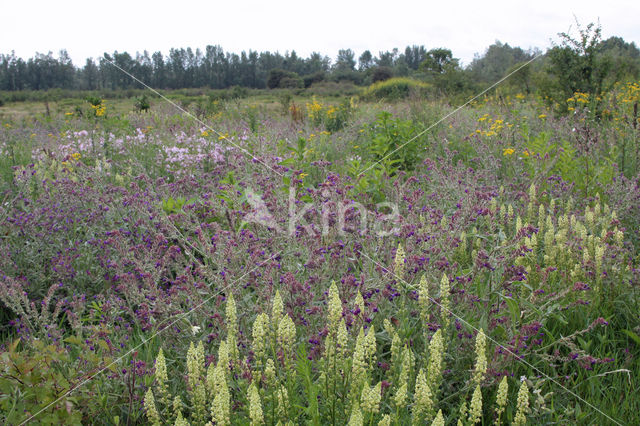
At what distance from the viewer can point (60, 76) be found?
10.3 meters

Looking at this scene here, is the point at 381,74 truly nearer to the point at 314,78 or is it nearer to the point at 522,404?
the point at 314,78

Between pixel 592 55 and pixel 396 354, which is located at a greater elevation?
pixel 592 55

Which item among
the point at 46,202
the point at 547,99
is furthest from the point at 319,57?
the point at 46,202

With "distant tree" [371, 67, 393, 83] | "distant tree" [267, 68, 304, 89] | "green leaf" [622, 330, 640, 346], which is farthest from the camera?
"distant tree" [371, 67, 393, 83]

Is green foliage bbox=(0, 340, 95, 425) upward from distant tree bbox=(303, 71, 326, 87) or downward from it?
downward

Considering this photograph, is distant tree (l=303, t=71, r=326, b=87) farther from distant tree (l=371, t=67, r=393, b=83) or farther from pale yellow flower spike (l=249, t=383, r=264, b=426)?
pale yellow flower spike (l=249, t=383, r=264, b=426)

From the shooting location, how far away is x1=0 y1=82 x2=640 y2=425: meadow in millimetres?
1892

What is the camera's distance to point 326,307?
2.73 metres

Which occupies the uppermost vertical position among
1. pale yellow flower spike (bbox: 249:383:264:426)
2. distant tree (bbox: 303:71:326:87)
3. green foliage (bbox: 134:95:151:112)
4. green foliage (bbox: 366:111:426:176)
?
distant tree (bbox: 303:71:326:87)

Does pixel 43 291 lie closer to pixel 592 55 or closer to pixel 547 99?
pixel 592 55

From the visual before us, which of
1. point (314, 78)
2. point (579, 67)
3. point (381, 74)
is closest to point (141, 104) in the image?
point (579, 67)

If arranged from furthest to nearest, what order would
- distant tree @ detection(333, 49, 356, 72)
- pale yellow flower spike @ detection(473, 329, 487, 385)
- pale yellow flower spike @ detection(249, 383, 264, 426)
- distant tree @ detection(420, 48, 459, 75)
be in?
1. distant tree @ detection(333, 49, 356, 72)
2. distant tree @ detection(420, 48, 459, 75)
3. pale yellow flower spike @ detection(473, 329, 487, 385)
4. pale yellow flower spike @ detection(249, 383, 264, 426)

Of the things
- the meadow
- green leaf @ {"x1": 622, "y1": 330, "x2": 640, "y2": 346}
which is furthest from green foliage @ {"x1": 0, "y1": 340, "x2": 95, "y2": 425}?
green leaf @ {"x1": 622, "y1": 330, "x2": 640, "y2": 346}

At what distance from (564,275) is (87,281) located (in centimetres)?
368
